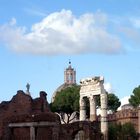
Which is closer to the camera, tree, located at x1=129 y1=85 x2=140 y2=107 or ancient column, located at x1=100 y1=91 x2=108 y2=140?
ancient column, located at x1=100 y1=91 x2=108 y2=140

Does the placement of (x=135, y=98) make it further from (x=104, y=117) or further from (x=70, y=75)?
(x=70, y=75)

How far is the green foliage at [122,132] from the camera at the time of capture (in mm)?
42719

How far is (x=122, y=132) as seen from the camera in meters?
43.0

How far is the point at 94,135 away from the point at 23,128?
16.8ft

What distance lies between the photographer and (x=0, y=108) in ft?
126

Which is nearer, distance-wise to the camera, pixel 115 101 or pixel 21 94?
pixel 21 94

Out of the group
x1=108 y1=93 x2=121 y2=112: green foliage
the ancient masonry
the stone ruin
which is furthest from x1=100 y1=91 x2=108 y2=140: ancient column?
x1=108 y1=93 x2=121 y2=112: green foliage

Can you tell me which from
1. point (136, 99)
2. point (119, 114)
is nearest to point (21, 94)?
point (119, 114)

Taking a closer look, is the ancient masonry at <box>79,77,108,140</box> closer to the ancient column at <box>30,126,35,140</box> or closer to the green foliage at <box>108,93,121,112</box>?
the ancient column at <box>30,126,35,140</box>

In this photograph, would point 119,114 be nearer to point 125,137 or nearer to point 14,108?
point 125,137

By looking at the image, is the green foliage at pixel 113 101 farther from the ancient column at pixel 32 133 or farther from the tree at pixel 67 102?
the ancient column at pixel 32 133

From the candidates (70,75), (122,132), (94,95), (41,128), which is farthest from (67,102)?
(70,75)

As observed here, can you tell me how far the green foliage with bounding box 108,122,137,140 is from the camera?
4272 cm

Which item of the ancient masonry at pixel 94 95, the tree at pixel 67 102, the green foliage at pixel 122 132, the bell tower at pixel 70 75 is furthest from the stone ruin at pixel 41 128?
the bell tower at pixel 70 75
